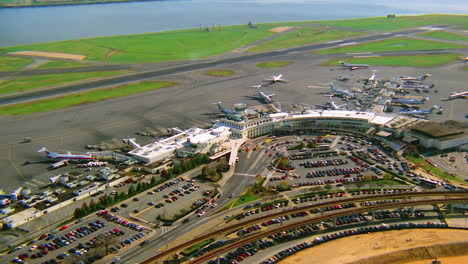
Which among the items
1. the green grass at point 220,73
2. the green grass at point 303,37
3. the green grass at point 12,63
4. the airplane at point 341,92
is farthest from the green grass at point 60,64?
the airplane at point 341,92

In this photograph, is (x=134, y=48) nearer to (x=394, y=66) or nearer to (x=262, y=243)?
(x=394, y=66)

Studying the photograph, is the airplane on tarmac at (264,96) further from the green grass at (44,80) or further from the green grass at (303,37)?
the green grass at (303,37)

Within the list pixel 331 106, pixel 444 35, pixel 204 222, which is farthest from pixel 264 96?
pixel 444 35

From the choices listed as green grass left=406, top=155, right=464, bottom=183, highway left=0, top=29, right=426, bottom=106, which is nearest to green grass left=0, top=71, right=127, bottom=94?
highway left=0, top=29, right=426, bottom=106

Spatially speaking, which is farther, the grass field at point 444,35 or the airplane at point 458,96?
the grass field at point 444,35

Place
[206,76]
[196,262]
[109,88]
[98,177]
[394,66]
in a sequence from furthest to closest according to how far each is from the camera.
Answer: [394,66] → [206,76] → [109,88] → [98,177] → [196,262]

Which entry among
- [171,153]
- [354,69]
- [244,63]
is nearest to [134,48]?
[244,63]
